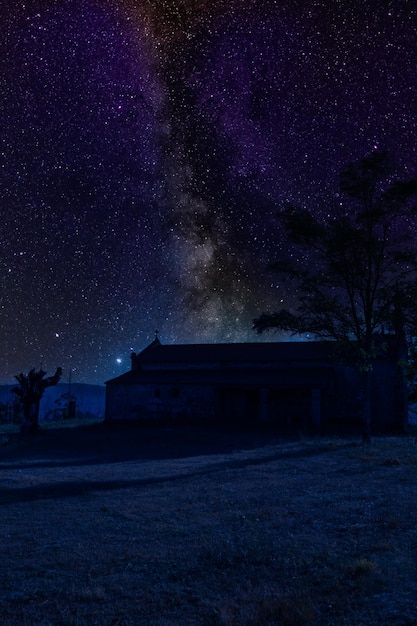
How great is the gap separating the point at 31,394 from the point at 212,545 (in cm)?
3201

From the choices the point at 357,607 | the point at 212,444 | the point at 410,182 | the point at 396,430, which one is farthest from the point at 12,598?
the point at 396,430

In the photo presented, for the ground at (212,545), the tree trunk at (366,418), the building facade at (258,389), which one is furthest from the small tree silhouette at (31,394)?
the tree trunk at (366,418)

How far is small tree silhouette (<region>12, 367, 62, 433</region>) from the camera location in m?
36.9

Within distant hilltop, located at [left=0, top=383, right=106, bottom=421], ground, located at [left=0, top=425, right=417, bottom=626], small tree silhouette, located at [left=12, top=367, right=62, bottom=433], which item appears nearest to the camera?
ground, located at [left=0, top=425, right=417, bottom=626]

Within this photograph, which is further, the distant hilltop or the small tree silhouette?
the distant hilltop

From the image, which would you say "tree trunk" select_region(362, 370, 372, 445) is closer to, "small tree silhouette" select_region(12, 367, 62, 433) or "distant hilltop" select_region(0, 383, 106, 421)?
"small tree silhouette" select_region(12, 367, 62, 433)

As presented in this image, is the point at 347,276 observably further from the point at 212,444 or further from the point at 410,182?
the point at 212,444

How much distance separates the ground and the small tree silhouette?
18029 millimetres

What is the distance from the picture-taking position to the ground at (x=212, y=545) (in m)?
6.46

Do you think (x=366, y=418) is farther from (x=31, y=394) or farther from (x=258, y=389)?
(x=31, y=394)

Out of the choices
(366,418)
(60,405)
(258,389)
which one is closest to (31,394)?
(258,389)

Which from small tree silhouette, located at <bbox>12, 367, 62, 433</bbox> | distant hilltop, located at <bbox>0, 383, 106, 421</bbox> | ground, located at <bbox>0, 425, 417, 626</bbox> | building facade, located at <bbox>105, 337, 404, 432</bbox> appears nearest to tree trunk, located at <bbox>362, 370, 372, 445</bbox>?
ground, located at <bbox>0, 425, 417, 626</bbox>

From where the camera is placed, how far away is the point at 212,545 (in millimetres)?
9117

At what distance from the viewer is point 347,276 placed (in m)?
27.5
